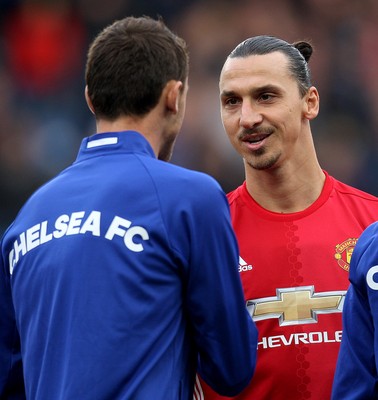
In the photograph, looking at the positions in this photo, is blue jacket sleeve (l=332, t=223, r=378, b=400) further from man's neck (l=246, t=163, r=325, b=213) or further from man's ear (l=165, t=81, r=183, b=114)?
man's neck (l=246, t=163, r=325, b=213)

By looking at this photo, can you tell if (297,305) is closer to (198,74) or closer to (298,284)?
(298,284)

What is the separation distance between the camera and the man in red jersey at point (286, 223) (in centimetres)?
377

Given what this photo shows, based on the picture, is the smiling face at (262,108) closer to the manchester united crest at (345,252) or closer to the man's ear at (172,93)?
the manchester united crest at (345,252)

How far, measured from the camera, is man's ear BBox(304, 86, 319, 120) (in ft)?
13.8

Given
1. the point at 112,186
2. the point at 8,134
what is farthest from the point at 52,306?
the point at 8,134

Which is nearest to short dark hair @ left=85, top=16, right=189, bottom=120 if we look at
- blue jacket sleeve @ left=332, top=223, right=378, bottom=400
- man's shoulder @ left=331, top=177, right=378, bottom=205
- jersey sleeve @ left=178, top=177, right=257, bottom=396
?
jersey sleeve @ left=178, top=177, right=257, bottom=396

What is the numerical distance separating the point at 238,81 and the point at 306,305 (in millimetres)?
982

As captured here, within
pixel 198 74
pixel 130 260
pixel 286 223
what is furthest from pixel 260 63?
pixel 198 74

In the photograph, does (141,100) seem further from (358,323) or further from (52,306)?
(358,323)

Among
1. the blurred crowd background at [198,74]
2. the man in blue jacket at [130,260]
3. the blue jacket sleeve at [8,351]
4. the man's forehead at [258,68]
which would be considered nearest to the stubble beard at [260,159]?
the man's forehead at [258,68]

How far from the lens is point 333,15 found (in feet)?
31.9

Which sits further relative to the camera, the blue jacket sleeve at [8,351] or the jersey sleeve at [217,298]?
the blue jacket sleeve at [8,351]

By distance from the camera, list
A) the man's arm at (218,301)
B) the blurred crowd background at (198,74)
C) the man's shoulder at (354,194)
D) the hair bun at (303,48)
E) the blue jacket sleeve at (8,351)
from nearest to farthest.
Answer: the man's arm at (218,301), the blue jacket sleeve at (8,351), the man's shoulder at (354,194), the hair bun at (303,48), the blurred crowd background at (198,74)

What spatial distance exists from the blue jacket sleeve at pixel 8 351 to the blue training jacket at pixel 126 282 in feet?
0.36
